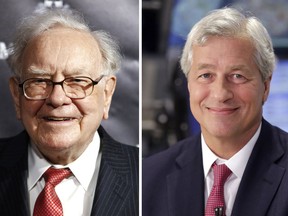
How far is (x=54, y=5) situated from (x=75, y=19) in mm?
99

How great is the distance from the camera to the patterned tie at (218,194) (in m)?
1.86

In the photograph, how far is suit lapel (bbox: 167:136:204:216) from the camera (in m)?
1.89

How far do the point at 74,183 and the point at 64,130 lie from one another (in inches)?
6.8

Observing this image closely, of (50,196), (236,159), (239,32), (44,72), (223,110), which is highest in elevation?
(239,32)

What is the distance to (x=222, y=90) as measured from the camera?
1.87m

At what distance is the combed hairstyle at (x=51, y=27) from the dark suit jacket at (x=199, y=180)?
1.09ft

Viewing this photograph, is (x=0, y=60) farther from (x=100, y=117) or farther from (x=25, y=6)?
(x=100, y=117)

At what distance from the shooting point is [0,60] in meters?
2.01

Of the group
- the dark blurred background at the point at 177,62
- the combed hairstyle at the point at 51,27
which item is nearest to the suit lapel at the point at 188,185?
the dark blurred background at the point at 177,62

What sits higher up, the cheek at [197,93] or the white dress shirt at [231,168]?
the cheek at [197,93]

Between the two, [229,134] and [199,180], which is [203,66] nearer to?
[229,134]

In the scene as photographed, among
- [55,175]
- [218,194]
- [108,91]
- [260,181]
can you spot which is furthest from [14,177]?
[260,181]

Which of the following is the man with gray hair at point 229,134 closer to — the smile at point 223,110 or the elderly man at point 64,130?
the smile at point 223,110

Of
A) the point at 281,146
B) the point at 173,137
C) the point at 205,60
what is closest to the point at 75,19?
the point at 205,60
